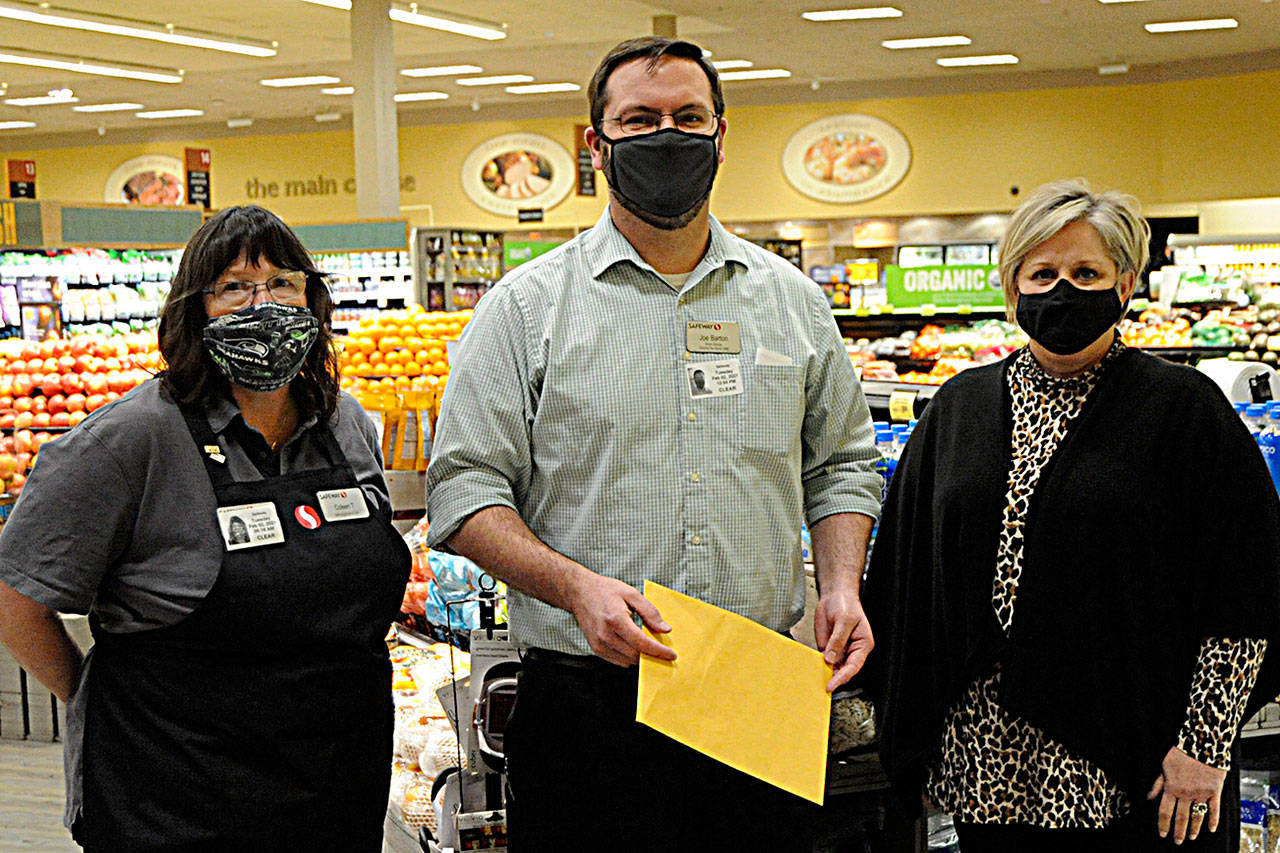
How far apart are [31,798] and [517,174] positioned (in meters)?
16.9

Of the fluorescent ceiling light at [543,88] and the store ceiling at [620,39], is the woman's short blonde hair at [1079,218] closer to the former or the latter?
the store ceiling at [620,39]

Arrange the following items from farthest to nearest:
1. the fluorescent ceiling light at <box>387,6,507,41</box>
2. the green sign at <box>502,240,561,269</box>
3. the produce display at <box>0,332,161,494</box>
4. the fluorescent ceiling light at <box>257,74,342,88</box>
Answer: the fluorescent ceiling light at <box>257,74,342,88</box>, the green sign at <box>502,240,561,269</box>, the fluorescent ceiling light at <box>387,6,507,41</box>, the produce display at <box>0,332,161,494</box>

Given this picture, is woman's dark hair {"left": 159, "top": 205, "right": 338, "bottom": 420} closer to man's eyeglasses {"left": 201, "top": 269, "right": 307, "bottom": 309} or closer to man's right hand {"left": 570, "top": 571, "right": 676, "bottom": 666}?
man's eyeglasses {"left": 201, "top": 269, "right": 307, "bottom": 309}

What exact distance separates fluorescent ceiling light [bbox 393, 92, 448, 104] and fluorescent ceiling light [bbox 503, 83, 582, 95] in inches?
43.6

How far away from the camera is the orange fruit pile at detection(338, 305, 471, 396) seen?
29.7 feet

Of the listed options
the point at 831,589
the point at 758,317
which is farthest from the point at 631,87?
the point at 831,589

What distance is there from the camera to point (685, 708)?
6.14 feet

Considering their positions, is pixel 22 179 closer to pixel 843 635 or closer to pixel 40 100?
pixel 40 100

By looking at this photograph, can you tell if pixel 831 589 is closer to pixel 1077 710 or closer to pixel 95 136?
pixel 1077 710

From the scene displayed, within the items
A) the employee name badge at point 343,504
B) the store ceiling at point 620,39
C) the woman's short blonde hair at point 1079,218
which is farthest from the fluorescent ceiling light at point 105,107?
the woman's short blonde hair at point 1079,218

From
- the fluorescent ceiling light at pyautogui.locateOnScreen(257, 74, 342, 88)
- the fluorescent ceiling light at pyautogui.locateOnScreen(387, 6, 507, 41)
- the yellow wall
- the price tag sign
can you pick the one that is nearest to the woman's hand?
the price tag sign

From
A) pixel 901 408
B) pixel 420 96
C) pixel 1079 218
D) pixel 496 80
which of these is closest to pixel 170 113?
pixel 420 96

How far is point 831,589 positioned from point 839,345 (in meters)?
0.41

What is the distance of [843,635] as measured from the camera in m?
2.00
